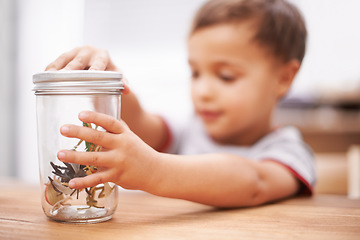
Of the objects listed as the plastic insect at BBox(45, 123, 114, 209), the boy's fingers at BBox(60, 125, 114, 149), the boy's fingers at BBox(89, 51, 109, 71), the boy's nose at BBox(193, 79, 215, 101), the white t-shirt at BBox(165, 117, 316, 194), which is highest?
the boy's fingers at BBox(89, 51, 109, 71)

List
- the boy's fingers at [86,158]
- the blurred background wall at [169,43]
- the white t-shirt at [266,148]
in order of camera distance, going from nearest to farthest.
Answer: the boy's fingers at [86,158] < the white t-shirt at [266,148] < the blurred background wall at [169,43]

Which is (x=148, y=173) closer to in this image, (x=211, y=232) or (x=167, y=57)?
(x=211, y=232)

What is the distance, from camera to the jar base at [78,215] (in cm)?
47

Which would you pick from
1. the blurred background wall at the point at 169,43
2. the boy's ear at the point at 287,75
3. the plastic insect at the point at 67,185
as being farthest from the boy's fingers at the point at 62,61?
the blurred background wall at the point at 169,43

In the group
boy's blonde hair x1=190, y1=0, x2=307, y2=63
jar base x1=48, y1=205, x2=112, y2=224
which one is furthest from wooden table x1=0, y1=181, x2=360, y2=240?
boy's blonde hair x1=190, y1=0, x2=307, y2=63

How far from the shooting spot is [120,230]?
17.6 inches

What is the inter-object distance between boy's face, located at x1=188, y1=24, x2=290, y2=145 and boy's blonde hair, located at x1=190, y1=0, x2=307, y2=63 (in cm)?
2

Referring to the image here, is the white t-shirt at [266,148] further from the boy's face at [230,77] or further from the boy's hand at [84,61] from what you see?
the boy's hand at [84,61]

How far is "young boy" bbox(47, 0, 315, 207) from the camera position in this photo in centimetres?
57

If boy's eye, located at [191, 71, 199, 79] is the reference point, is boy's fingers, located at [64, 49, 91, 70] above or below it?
above

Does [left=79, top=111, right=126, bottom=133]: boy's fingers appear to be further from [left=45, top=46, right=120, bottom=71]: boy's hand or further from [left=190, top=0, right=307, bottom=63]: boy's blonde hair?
[left=190, top=0, right=307, bottom=63]: boy's blonde hair

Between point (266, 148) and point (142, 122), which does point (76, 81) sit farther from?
point (266, 148)

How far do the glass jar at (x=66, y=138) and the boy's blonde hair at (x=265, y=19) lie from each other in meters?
0.56

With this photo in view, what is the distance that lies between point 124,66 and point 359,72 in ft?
6.27
